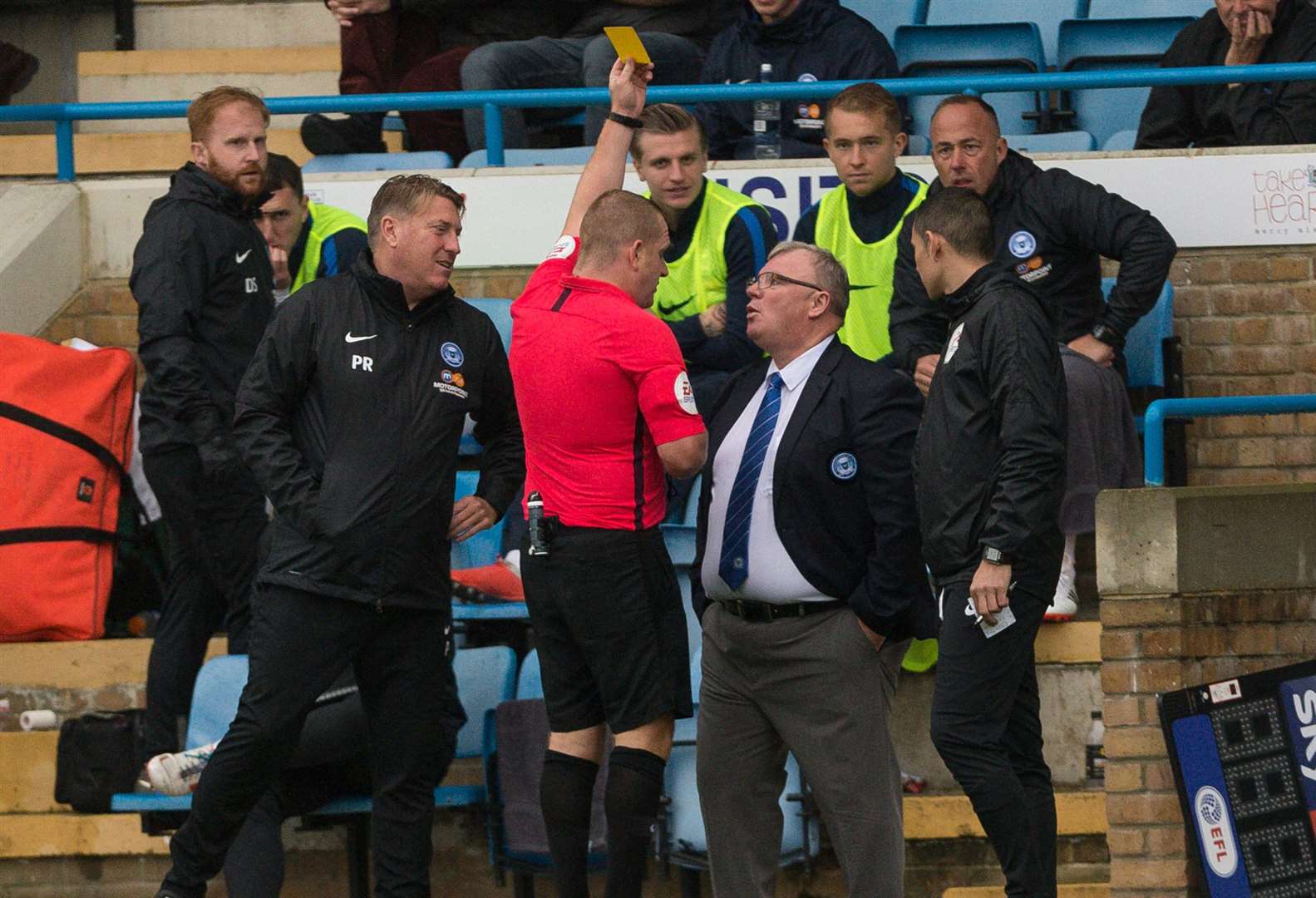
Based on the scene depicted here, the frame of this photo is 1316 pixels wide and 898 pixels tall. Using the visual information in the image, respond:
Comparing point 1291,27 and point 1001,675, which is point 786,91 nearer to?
point 1291,27

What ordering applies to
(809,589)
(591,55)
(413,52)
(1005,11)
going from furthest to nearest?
1. (1005,11)
2. (413,52)
3. (591,55)
4. (809,589)

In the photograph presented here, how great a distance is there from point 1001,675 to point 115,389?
3.78m

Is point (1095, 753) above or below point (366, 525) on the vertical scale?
below

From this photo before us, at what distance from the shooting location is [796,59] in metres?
8.85

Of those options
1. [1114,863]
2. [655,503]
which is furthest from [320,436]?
[1114,863]

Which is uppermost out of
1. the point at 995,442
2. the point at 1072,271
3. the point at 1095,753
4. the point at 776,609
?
the point at 1072,271

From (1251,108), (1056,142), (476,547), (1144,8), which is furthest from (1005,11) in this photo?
(476,547)

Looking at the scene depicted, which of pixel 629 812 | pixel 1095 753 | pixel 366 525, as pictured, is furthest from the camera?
pixel 1095 753

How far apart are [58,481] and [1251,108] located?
4.88 metres

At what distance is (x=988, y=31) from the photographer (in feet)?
31.4

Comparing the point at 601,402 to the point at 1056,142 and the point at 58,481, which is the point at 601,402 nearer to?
the point at 58,481

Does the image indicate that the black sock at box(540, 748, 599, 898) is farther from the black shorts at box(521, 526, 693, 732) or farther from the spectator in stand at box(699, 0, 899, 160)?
the spectator in stand at box(699, 0, 899, 160)

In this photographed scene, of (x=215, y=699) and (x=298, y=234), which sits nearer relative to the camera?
(x=215, y=699)

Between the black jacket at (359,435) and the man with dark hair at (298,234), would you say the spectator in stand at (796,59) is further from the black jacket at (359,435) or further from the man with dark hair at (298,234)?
the black jacket at (359,435)
